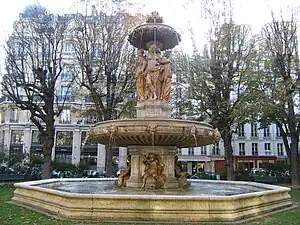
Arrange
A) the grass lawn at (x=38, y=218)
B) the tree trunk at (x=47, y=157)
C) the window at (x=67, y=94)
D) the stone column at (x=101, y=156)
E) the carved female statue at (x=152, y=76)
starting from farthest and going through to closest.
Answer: the stone column at (x=101, y=156)
the window at (x=67, y=94)
the tree trunk at (x=47, y=157)
the carved female statue at (x=152, y=76)
the grass lawn at (x=38, y=218)

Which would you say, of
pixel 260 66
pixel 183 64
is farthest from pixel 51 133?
pixel 260 66

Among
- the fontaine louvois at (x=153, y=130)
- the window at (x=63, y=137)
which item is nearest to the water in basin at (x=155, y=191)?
the fontaine louvois at (x=153, y=130)

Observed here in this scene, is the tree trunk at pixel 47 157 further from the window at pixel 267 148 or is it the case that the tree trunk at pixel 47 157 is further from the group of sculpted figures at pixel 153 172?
the window at pixel 267 148

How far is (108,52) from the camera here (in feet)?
78.3

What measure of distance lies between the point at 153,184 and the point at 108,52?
15014mm

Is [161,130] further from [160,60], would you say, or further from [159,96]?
[160,60]

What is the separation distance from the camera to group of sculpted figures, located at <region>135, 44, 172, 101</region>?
12.1m

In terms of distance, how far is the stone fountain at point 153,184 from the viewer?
774cm

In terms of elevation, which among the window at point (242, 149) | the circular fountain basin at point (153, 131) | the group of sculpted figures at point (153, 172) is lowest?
the group of sculpted figures at point (153, 172)

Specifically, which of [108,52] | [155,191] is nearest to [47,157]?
[108,52]

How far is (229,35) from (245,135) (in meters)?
35.4

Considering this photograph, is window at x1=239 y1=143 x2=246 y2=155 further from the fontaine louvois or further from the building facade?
the fontaine louvois

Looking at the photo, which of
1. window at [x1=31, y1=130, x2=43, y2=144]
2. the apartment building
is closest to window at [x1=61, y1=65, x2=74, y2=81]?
window at [x1=31, y1=130, x2=43, y2=144]

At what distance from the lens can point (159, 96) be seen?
480 inches
